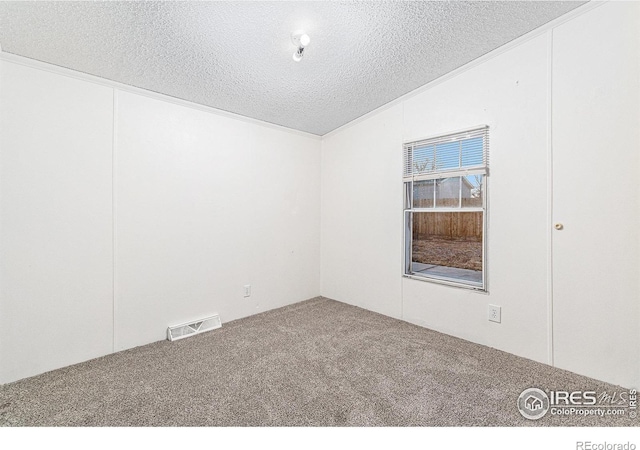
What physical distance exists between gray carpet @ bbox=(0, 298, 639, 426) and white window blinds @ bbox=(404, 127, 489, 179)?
1.57 metres

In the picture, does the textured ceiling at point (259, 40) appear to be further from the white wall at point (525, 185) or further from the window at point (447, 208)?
the window at point (447, 208)

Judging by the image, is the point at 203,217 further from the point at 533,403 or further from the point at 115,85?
the point at 533,403

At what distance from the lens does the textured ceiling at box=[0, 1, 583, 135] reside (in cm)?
159

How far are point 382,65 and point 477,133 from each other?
101 centimetres

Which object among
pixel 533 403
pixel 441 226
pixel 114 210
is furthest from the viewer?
pixel 441 226

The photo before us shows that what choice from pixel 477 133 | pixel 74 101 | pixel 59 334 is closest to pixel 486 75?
pixel 477 133

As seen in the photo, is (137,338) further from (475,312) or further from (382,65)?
(382,65)

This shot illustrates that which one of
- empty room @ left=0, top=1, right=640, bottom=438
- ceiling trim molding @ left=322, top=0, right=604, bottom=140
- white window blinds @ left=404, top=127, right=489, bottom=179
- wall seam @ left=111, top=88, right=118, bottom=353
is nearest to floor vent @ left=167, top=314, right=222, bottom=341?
empty room @ left=0, top=1, right=640, bottom=438

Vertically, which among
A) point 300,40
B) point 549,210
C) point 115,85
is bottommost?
point 549,210

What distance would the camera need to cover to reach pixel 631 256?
1.65 meters

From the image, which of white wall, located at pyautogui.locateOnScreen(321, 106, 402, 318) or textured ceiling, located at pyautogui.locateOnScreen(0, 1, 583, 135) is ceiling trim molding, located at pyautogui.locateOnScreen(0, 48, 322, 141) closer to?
textured ceiling, located at pyautogui.locateOnScreen(0, 1, 583, 135)

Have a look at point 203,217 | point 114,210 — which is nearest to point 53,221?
point 114,210

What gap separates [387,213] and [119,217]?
255 cm

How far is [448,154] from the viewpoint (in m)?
2.59
